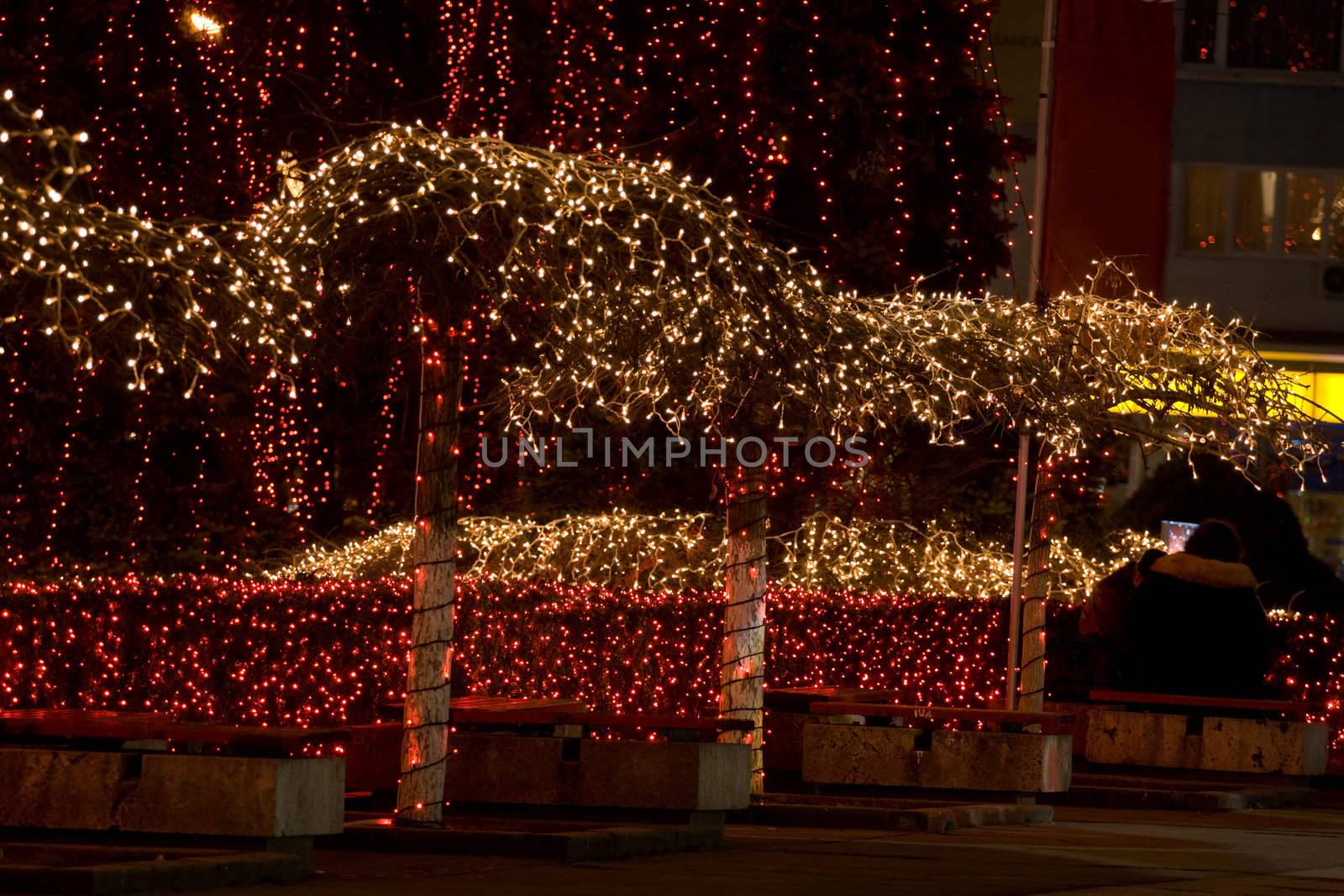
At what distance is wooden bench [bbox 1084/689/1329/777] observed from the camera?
17.7m

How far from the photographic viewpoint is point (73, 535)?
21859mm

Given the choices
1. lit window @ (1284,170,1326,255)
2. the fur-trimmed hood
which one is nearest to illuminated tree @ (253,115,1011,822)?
the fur-trimmed hood

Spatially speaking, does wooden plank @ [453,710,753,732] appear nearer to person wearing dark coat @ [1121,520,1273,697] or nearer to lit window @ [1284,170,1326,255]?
person wearing dark coat @ [1121,520,1273,697]

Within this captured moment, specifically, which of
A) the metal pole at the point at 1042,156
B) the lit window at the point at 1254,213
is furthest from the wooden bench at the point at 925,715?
the lit window at the point at 1254,213

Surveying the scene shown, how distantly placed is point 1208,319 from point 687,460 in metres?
7.44

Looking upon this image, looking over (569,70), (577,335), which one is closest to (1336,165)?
(569,70)

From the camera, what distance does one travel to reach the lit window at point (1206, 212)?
36969 millimetres

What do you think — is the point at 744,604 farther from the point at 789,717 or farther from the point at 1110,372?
the point at 789,717

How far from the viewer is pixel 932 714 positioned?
1515cm

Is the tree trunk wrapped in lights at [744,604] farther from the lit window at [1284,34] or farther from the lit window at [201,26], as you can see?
the lit window at [1284,34]

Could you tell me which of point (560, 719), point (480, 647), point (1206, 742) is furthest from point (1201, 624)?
point (560, 719)

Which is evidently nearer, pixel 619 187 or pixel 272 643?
pixel 619 187

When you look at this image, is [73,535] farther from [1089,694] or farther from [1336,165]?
[1336,165]

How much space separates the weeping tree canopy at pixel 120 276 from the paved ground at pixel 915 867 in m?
2.37
